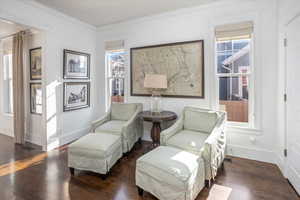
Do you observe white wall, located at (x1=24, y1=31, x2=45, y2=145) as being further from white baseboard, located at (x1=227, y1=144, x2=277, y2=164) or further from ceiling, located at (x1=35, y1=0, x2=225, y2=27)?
white baseboard, located at (x1=227, y1=144, x2=277, y2=164)

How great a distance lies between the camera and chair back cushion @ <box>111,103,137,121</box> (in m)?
3.53

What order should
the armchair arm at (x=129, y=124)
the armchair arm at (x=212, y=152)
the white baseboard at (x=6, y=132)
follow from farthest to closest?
the white baseboard at (x=6, y=132) → the armchair arm at (x=129, y=124) → the armchair arm at (x=212, y=152)

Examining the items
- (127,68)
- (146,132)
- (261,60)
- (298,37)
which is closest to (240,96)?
(261,60)

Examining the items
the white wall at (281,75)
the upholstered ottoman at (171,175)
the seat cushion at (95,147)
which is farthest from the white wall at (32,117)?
the white wall at (281,75)

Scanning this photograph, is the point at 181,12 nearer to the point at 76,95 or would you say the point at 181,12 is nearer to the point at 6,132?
the point at 76,95

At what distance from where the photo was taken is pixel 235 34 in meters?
2.89

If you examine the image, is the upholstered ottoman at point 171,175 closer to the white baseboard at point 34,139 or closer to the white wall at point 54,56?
the white wall at point 54,56

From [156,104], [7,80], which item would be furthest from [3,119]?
[156,104]

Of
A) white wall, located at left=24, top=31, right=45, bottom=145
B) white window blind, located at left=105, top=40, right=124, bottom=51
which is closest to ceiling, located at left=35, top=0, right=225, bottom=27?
white window blind, located at left=105, top=40, right=124, bottom=51

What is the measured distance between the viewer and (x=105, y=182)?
2.23 meters

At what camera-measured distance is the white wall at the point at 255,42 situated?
2.71m

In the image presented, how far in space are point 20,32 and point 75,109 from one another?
6.55 ft

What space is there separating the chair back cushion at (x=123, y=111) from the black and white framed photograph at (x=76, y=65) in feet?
3.73

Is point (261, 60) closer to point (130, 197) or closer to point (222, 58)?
point (222, 58)
